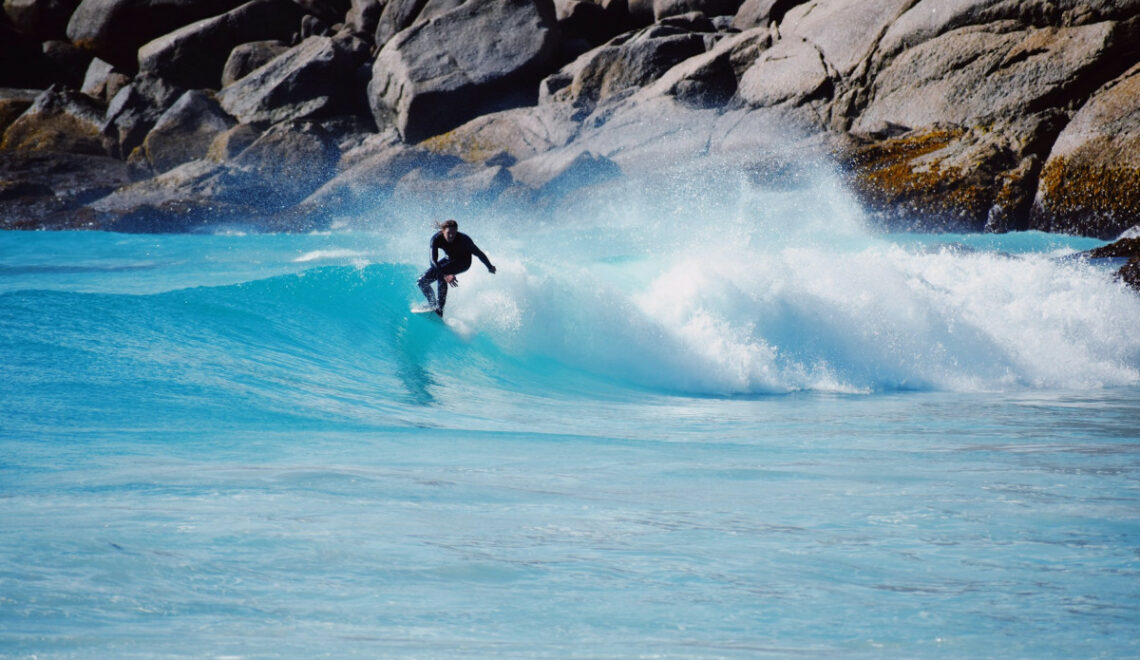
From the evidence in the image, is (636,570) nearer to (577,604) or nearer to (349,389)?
(577,604)

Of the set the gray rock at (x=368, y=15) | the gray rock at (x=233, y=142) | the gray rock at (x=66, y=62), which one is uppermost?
the gray rock at (x=368, y=15)

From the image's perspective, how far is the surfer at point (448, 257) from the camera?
927cm

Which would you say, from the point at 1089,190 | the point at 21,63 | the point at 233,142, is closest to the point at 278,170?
the point at 233,142

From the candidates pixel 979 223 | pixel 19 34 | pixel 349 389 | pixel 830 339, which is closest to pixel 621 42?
pixel 979 223

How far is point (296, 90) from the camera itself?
2591 cm

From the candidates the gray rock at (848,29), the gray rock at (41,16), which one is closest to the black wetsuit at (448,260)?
the gray rock at (848,29)

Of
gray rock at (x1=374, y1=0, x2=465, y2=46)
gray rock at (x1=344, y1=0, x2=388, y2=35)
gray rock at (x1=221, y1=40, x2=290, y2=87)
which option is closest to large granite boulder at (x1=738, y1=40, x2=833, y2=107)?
gray rock at (x1=374, y1=0, x2=465, y2=46)

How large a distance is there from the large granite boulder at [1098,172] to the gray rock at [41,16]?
31159 mm

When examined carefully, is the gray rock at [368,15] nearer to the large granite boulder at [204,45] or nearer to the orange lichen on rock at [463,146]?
the large granite boulder at [204,45]

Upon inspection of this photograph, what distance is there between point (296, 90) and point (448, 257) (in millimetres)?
18403

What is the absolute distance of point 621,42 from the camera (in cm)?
2430

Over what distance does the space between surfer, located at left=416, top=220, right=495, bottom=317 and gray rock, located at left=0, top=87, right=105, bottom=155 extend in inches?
805

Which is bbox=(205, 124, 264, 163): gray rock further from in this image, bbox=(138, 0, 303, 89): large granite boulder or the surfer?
the surfer

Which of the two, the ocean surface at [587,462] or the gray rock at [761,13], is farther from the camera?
→ the gray rock at [761,13]
